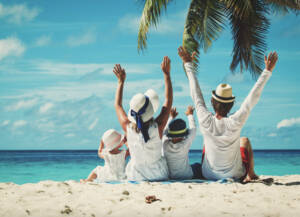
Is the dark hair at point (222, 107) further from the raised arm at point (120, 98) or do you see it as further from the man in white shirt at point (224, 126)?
the raised arm at point (120, 98)

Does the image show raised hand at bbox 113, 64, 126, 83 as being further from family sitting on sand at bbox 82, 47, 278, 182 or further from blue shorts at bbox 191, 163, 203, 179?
blue shorts at bbox 191, 163, 203, 179

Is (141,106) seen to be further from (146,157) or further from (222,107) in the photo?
(222,107)

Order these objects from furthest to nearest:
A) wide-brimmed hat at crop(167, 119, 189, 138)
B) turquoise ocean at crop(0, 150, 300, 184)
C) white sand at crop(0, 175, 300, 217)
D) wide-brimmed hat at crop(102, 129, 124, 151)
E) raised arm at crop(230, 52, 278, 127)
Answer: turquoise ocean at crop(0, 150, 300, 184) < wide-brimmed hat at crop(102, 129, 124, 151) < wide-brimmed hat at crop(167, 119, 189, 138) < raised arm at crop(230, 52, 278, 127) < white sand at crop(0, 175, 300, 217)

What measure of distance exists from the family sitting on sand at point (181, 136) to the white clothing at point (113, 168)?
0.02 meters

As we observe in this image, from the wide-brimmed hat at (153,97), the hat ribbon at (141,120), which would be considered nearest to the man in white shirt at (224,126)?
the wide-brimmed hat at (153,97)

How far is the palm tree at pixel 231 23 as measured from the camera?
352 inches

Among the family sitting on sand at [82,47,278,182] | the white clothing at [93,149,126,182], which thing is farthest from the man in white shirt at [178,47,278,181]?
the white clothing at [93,149,126,182]

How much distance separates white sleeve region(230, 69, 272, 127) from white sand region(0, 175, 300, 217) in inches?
31.5

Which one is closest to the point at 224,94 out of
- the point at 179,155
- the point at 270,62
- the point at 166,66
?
the point at 270,62

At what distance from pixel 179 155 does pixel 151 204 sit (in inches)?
53.8

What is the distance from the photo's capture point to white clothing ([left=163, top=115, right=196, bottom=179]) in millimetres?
4543

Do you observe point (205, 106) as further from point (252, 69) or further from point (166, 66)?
point (252, 69)

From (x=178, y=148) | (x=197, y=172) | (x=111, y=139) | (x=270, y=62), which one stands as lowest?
(x=197, y=172)

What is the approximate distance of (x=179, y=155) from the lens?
4562mm
